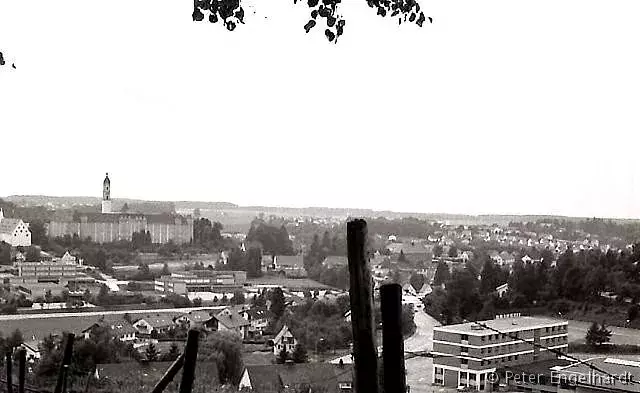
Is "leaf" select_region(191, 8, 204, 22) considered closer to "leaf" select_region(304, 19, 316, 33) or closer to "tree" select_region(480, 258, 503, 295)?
"leaf" select_region(304, 19, 316, 33)

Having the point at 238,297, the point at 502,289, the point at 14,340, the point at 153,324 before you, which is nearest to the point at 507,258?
the point at 502,289

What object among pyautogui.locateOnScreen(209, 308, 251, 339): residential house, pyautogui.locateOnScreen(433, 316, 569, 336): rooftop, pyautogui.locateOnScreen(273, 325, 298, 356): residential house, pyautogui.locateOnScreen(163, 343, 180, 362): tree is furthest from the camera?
pyautogui.locateOnScreen(209, 308, 251, 339): residential house

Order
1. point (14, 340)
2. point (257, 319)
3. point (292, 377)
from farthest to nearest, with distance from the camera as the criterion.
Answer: point (257, 319)
point (14, 340)
point (292, 377)

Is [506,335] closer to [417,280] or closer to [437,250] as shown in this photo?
[417,280]

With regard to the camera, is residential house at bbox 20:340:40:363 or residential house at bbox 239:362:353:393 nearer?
residential house at bbox 239:362:353:393

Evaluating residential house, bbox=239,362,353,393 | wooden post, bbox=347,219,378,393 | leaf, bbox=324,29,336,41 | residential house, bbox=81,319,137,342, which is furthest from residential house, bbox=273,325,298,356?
wooden post, bbox=347,219,378,393

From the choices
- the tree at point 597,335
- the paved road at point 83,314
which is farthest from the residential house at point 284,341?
the tree at point 597,335
